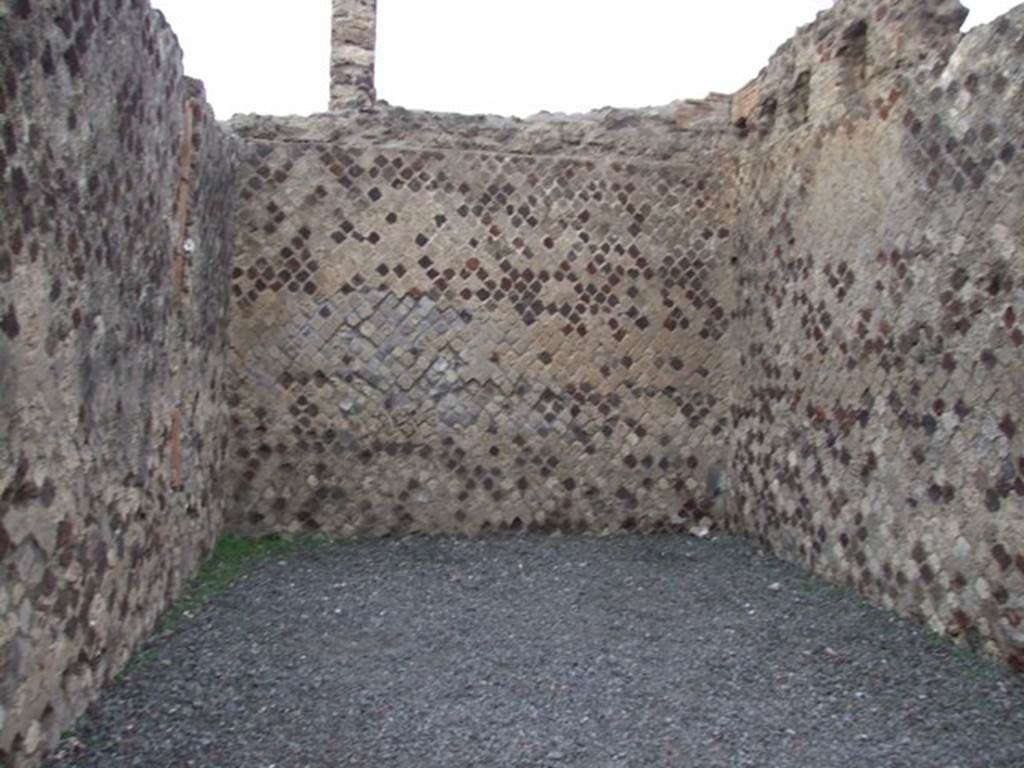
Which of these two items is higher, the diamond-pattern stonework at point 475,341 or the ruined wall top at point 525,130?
the ruined wall top at point 525,130

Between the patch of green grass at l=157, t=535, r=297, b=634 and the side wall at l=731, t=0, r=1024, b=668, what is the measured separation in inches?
101

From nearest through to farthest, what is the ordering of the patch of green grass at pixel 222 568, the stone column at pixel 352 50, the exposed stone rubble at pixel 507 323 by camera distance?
the exposed stone rubble at pixel 507 323, the patch of green grass at pixel 222 568, the stone column at pixel 352 50

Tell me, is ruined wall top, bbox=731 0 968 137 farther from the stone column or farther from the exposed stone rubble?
the stone column

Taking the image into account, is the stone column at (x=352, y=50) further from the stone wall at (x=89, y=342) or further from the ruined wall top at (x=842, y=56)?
the stone wall at (x=89, y=342)

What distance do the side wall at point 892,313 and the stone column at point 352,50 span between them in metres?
3.60

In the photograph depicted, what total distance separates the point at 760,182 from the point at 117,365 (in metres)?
3.47

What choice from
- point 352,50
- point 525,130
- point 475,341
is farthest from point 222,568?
point 352,50

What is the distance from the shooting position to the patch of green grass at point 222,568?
375 cm

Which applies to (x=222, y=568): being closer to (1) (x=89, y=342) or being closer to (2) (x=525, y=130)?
(1) (x=89, y=342)

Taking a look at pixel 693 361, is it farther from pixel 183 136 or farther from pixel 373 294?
pixel 183 136

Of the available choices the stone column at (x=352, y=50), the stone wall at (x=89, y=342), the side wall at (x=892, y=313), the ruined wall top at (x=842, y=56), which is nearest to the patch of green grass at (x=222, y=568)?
the stone wall at (x=89, y=342)

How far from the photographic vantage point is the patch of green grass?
12.3 feet

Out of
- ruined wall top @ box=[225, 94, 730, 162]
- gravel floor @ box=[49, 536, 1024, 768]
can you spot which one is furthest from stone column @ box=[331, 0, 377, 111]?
gravel floor @ box=[49, 536, 1024, 768]

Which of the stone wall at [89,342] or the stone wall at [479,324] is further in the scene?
the stone wall at [479,324]
